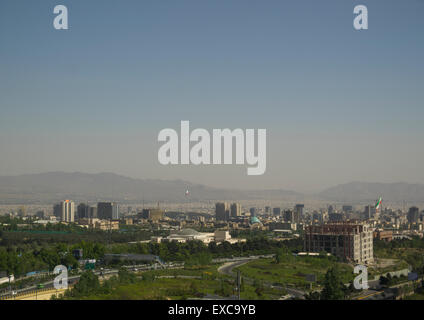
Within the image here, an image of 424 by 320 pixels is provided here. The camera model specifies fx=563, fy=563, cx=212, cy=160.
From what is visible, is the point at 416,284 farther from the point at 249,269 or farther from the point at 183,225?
the point at 183,225

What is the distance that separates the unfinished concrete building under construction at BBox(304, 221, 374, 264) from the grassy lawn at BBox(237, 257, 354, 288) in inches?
70.9

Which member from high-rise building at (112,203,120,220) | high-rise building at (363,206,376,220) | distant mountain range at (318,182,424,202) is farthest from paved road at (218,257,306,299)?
distant mountain range at (318,182,424,202)

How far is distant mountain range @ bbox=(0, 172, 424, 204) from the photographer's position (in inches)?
2680

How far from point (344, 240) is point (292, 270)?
5063 millimetres

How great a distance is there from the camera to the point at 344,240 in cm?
2039

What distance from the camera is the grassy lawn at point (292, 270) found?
14.1 metres

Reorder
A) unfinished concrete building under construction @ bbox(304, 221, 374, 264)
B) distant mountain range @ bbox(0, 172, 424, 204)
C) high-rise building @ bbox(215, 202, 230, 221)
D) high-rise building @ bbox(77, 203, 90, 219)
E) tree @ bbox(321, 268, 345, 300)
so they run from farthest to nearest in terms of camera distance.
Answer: distant mountain range @ bbox(0, 172, 424, 204), high-rise building @ bbox(215, 202, 230, 221), high-rise building @ bbox(77, 203, 90, 219), unfinished concrete building under construction @ bbox(304, 221, 374, 264), tree @ bbox(321, 268, 345, 300)

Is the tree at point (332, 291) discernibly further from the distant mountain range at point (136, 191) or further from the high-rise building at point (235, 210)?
the distant mountain range at point (136, 191)

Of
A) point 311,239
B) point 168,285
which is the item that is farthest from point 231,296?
point 311,239

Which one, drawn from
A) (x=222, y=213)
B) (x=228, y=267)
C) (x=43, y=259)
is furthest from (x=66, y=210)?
(x=228, y=267)

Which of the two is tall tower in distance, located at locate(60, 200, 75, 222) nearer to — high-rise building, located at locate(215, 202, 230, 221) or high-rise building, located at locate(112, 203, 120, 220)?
high-rise building, located at locate(112, 203, 120, 220)

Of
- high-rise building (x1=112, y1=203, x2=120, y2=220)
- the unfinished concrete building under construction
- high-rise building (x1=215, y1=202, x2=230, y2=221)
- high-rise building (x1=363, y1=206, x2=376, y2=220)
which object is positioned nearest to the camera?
the unfinished concrete building under construction
